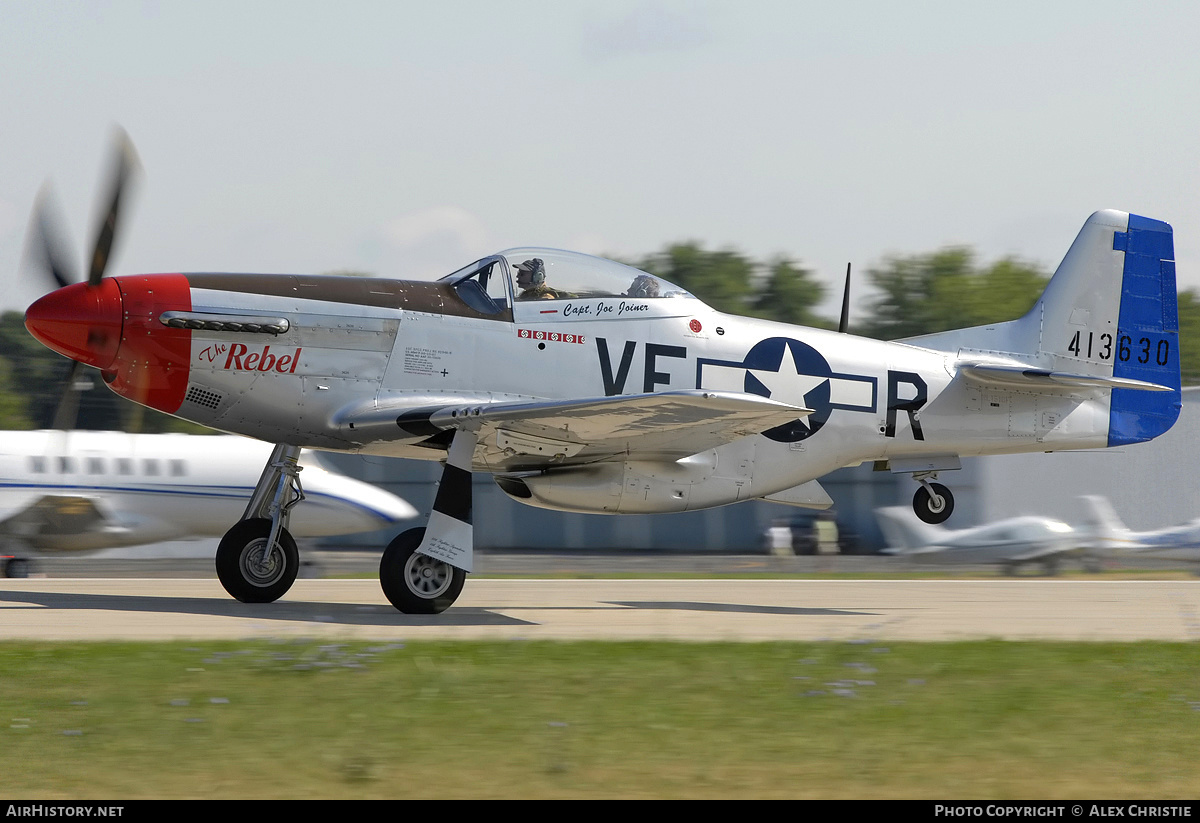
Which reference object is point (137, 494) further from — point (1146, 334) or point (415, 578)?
point (1146, 334)

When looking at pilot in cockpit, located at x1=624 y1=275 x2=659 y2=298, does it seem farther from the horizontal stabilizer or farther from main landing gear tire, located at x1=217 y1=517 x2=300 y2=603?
main landing gear tire, located at x1=217 y1=517 x2=300 y2=603

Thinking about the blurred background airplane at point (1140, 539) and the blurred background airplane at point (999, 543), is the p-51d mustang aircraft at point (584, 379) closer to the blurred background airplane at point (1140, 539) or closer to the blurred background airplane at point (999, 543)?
the blurred background airplane at point (999, 543)

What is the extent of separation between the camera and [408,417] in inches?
429

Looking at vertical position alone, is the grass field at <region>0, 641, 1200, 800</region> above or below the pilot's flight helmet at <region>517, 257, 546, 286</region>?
below

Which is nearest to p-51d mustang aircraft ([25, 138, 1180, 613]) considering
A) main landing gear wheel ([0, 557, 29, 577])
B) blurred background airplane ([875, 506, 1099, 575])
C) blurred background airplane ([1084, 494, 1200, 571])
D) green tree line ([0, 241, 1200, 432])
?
blurred background airplane ([875, 506, 1099, 575])

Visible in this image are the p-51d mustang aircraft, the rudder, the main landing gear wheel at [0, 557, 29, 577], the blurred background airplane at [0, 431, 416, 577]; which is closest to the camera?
the p-51d mustang aircraft

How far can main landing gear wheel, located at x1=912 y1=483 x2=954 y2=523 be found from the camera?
13.1m

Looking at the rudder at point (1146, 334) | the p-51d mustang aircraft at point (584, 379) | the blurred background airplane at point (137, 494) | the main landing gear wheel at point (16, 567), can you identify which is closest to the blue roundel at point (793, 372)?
the p-51d mustang aircraft at point (584, 379)

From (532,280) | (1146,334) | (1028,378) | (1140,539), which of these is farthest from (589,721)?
(1140,539)

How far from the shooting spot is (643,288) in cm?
1223

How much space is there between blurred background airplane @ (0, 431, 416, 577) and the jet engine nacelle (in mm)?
11362

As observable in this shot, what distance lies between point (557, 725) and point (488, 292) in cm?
607

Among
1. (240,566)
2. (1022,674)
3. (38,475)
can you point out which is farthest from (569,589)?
(38,475)

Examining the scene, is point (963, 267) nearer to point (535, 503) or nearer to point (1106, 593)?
point (1106, 593)
